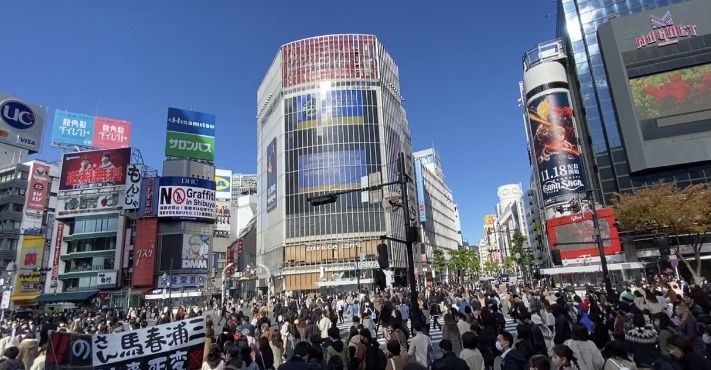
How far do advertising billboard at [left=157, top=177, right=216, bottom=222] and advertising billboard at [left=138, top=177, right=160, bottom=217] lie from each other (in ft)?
4.79

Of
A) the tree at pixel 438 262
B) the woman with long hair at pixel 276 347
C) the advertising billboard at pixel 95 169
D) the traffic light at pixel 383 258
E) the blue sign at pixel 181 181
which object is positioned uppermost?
the advertising billboard at pixel 95 169

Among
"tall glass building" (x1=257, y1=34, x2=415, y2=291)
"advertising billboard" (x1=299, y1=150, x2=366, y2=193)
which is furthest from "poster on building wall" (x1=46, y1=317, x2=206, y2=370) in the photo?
"advertising billboard" (x1=299, y1=150, x2=366, y2=193)

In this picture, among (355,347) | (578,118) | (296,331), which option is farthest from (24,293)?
(578,118)

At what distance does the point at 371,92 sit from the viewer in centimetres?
7544

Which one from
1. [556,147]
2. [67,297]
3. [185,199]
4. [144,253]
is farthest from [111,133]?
[556,147]

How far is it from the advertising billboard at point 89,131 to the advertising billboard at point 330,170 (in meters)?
32.1

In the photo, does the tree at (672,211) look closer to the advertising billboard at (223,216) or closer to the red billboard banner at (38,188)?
the red billboard banner at (38,188)

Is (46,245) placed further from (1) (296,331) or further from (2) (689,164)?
(2) (689,164)

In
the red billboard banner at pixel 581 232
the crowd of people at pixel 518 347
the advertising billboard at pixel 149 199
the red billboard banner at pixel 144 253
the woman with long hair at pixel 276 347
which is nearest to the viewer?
the crowd of people at pixel 518 347

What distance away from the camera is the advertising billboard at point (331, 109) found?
7356 centimetres

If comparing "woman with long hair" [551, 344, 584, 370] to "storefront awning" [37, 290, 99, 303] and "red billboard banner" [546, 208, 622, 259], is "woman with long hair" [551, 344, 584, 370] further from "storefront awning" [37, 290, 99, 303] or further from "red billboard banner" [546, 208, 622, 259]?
"storefront awning" [37, 290, 99, 303]

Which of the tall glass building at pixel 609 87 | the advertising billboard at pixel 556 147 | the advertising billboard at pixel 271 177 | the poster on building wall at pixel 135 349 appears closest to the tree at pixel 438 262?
the advertising billboard at pixel 271 177

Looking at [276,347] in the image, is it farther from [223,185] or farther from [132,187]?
[223,185]

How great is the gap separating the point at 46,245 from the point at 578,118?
292ft
